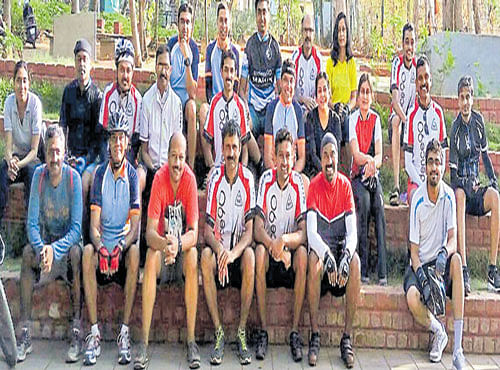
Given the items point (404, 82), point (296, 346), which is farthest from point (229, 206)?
point (404, 82)

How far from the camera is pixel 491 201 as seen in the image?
6.92 meters

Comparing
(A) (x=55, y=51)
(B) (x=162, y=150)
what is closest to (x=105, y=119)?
(B) (x=162, y=150)

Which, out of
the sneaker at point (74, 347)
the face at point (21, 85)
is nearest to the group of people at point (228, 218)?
the sneaker at point (74, 347)

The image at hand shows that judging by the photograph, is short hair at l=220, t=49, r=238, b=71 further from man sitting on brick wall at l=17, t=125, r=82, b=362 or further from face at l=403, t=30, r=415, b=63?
face at l=403, t=30, r=415, b=63

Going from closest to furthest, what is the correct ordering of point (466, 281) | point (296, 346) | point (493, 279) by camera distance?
point (296, 346), point (466, 281), point (493, 279)

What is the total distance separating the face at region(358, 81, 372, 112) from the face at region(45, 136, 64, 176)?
276 cm

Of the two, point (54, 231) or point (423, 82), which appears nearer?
point (54, 231)

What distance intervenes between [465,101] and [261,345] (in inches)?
115

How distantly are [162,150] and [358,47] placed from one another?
1453 centimetres

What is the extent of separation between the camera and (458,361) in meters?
5.95

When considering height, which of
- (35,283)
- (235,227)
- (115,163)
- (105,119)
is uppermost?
(105,119)

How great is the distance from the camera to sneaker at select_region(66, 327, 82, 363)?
595 cm

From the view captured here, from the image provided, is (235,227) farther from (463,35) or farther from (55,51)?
(55,51)

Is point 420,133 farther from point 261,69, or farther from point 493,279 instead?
point 261,69
